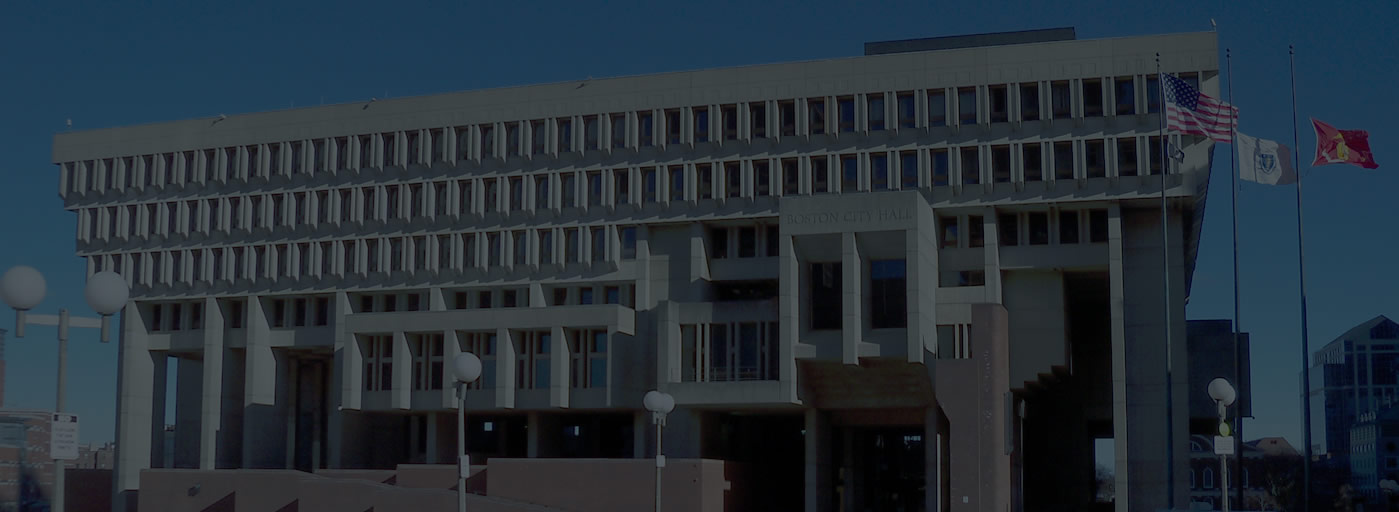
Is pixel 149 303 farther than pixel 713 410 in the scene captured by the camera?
Yes

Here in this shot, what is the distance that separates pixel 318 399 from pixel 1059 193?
45.1 meters

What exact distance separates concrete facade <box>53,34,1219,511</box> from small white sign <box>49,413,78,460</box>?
1606 inches

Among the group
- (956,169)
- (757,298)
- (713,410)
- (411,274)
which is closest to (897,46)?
(956,169)

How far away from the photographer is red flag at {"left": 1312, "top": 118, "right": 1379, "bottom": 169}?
4888cm

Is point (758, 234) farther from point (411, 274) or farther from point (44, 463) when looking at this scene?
point (44, 463)

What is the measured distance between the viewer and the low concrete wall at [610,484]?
59219 millimetres

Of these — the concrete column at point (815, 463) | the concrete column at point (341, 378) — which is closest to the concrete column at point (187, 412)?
the concrete column at point (341, 378)

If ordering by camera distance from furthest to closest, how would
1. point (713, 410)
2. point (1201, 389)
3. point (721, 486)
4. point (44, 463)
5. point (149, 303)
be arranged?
point (44, 463) → point (149, 303) → point (1201, 389) → point (713, 410) → point (721, 486)

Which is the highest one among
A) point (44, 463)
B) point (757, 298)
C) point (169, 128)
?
point (169, 128)

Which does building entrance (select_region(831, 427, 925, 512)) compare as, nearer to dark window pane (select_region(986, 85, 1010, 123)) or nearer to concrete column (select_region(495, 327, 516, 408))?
dark window pane (select_region(986, 85, 1010, 123))

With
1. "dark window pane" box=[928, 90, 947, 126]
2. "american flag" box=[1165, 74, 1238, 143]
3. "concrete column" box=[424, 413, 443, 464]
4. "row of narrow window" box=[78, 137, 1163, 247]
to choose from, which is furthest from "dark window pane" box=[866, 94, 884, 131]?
"concrete column" box=[424, 413, 443, 464]

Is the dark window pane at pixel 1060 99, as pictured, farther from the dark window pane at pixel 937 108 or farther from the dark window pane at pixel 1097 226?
the dark window pane at pixel 937 108

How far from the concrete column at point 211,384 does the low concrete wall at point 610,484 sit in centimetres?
2420

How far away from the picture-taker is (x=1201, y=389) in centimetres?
7431
